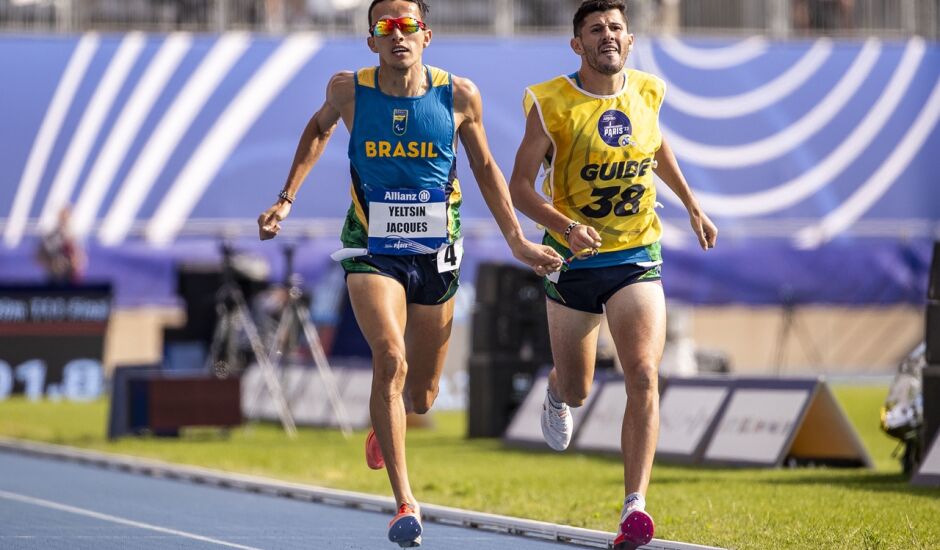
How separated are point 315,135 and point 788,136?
79.6 ft

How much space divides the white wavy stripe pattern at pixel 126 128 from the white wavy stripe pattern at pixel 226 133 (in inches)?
40.6

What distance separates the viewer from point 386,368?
7703 mm

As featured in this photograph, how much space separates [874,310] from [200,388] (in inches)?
623

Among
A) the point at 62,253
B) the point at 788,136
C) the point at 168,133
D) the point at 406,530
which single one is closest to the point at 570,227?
the point at 406,530

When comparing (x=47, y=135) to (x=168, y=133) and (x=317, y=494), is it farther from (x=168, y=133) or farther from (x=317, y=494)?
(x=317, y=494)

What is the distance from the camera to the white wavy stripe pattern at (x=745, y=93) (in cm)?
3106

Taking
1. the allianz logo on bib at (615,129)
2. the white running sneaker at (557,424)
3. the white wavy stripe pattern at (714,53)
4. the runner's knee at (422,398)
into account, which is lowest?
the white running sneaker at (557,424)

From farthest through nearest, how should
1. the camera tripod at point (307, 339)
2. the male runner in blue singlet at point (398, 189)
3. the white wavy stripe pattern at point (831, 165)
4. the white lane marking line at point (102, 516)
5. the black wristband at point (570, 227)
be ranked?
1. the white wavy stripe pattern at point (831, 165)
2. the camera tripod at point (307, 339)
3. the white lane marking line at point (102, 516)
4. the male runner in blue singlet at point (398, 189)
5. the black wristband at point (570, 227)

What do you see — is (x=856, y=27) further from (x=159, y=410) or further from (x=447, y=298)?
(x=447, y=298)

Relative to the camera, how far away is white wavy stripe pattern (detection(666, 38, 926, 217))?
30.7 metres

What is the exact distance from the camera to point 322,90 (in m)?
30.7

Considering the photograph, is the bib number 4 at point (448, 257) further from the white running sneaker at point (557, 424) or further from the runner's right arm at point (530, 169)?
the white running sneaker at point (557, 424)

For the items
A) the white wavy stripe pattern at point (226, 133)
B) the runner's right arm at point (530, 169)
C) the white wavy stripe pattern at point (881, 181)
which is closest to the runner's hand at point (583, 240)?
the runner's right arm at point (530, 169)

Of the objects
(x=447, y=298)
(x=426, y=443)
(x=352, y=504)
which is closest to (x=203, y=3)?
(x=426, y=443)
